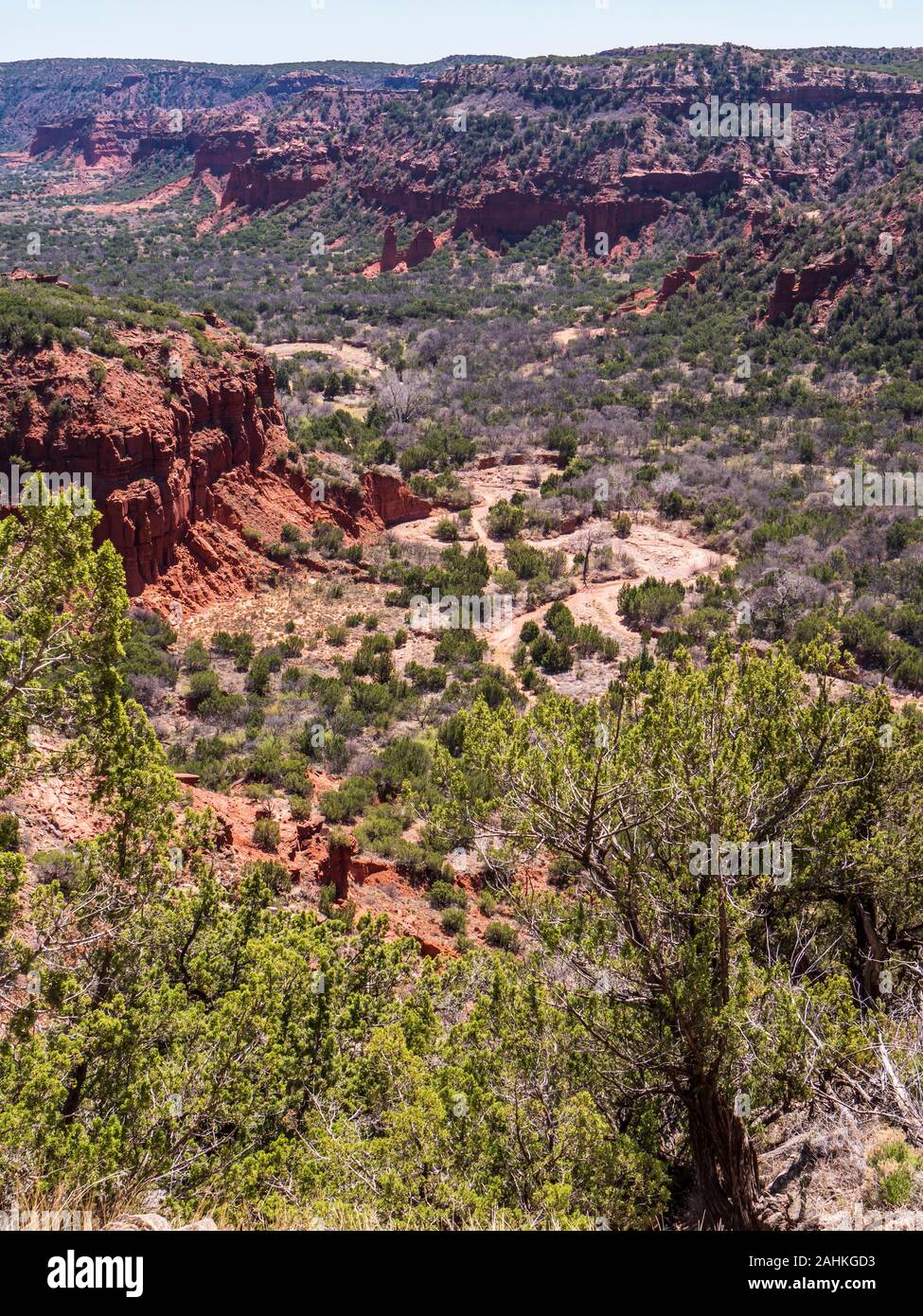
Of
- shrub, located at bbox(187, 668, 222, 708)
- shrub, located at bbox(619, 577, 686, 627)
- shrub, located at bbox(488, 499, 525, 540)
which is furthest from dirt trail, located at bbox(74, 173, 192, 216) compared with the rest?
shrub, located at bbox(187, 668, 222, 708)

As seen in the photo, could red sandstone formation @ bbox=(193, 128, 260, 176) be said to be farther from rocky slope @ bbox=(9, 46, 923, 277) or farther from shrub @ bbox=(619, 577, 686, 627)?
shrub @ bbox=(619, 577, 686, 627)

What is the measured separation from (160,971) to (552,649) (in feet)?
46.9

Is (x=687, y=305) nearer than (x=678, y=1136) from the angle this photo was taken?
No

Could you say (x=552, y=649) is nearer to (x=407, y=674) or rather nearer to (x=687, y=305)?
(x=407, y=674)

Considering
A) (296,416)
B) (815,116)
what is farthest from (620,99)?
(296,416)

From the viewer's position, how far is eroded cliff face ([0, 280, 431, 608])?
740 inches

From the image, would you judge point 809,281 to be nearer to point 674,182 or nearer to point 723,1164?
point 674,182

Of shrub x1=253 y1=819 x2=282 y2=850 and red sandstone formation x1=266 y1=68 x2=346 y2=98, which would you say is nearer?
shrub x1=253 y1=819 x2=282 y2=850

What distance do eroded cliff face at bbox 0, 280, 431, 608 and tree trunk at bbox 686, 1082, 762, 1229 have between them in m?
16.1

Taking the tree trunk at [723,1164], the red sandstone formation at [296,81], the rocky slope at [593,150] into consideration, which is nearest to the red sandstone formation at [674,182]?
the rocky slope at [593,150]

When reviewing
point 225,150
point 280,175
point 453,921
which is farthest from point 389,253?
point 453,921

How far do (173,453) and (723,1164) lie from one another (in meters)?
18.7

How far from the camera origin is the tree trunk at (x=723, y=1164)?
19.1ft

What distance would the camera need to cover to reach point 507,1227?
4.82 metres
